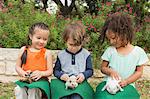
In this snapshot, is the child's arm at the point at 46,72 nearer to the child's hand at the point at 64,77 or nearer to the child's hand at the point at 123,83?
the child's hand at the point at 64,77

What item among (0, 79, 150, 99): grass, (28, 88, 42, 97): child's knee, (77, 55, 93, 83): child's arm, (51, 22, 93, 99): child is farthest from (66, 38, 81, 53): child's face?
(0, 79, 150, 99): grass

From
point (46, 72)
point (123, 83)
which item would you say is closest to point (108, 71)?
point (123, 83)

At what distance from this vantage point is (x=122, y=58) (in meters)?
5.01

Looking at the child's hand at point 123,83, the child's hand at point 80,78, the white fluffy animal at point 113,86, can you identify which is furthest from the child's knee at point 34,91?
the child's hand at point 123,83

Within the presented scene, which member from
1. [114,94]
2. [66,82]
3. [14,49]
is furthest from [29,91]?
[14,49]

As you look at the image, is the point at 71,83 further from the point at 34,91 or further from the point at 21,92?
the point at 21,92

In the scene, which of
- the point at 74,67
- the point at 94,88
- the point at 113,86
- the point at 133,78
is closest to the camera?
the point at 113,86

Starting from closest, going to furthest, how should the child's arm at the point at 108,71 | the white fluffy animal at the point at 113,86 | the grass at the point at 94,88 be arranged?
the white fluffy animal at the point at 113,86 → the child's arm at the point at 108,71 → the grass at the point at 94,88

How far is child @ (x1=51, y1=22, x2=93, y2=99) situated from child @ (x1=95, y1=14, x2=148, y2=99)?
181 millimetres

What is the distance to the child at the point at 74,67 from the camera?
4859mm

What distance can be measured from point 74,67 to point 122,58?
50 cm

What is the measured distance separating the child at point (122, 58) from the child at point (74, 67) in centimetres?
18

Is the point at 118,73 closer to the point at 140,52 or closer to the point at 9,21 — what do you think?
the point at 140,52

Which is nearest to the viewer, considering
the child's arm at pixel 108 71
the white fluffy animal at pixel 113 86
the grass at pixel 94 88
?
the white fluffy animal at pixel 113 86
